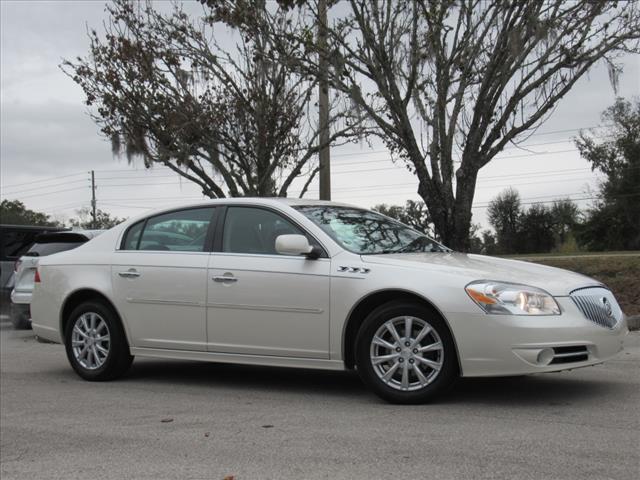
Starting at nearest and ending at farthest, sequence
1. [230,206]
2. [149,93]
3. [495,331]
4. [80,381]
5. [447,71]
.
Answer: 1. [495,331]
2. [230,206]
3. [80,381]
4. [447,71]
5. [149,93]

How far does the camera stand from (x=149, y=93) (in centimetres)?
A: 1565

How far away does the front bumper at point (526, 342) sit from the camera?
5367 millimetres

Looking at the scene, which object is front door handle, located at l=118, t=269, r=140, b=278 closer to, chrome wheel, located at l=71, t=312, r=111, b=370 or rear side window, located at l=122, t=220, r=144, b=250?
rear side window, located at l=122, t=220, r=144, b=250

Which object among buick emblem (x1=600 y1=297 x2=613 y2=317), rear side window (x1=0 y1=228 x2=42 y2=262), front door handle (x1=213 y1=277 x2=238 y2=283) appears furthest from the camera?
rear side window (x1=0 y1=228 x2=42 y2=262)

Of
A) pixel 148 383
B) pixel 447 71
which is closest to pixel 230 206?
pixel 148 383

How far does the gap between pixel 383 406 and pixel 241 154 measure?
10.6 metres

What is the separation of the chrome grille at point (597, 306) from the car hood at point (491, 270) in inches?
2.2

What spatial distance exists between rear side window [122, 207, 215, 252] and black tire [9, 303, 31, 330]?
5.46 metres

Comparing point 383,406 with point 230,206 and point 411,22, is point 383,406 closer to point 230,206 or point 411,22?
point 230,206

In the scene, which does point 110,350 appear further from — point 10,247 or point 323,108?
point 323,108

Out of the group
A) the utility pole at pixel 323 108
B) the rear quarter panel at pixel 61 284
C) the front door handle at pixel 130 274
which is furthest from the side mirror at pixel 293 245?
the utility pole at pixel 323 108

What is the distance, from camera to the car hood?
18.4 feet

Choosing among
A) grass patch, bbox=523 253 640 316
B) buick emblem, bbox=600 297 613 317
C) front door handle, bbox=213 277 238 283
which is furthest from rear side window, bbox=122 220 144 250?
grass patch, bbox=523 253 640 316

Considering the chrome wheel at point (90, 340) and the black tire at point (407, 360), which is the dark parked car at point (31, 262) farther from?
the black tire at point (407, 360)
